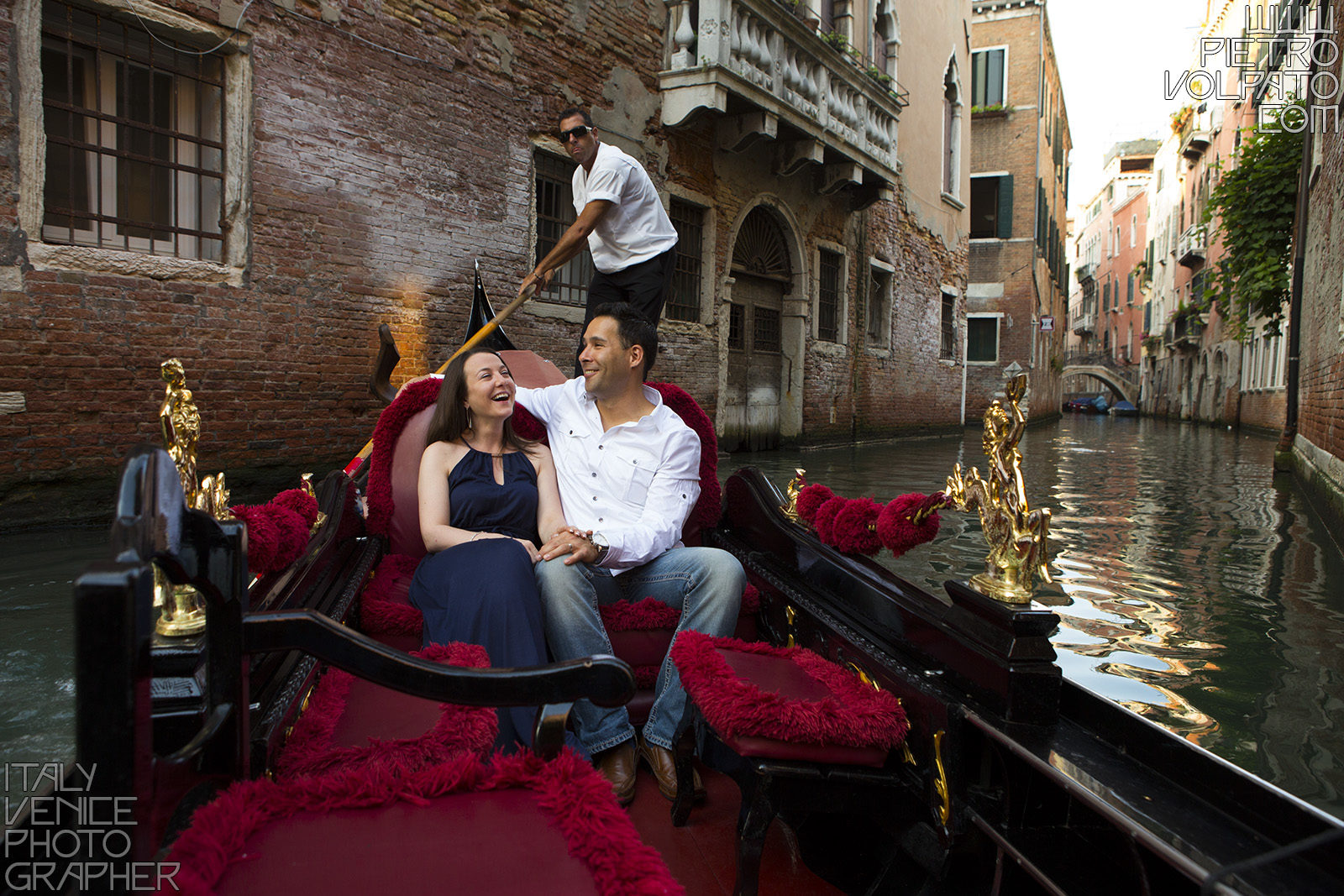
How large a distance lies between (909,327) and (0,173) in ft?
34.7

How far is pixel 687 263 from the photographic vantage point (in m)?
7.74

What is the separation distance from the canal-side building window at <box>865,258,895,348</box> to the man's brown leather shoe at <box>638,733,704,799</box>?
405 inches

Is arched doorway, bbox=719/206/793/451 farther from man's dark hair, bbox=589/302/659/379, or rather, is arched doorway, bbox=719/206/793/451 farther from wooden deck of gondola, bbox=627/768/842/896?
wooden deck of gondola, bbox=627/768/842/896

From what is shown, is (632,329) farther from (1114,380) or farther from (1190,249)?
(1114,380)

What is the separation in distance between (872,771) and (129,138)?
4594 mm

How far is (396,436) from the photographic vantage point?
2.18m

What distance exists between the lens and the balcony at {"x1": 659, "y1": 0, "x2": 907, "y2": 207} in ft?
23.2

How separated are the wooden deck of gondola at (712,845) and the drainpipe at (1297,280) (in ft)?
27.7

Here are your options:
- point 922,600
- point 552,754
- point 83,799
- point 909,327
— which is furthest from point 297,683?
point 909,327

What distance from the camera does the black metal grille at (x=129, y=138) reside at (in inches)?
158

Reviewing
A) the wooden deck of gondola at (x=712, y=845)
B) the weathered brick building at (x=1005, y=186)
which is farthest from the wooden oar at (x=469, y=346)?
the weathered brick building at (x=1005, y=186)

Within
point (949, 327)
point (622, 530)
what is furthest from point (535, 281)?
point (949, 327)

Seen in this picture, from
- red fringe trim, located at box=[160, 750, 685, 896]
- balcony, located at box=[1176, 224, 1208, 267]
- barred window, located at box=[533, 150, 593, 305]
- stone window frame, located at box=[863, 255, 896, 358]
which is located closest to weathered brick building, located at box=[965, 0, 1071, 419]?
balcony, located at box=[1176, 224, 1208, 267]

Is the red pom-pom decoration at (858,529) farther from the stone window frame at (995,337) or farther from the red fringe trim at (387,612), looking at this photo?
the stone window frame at (995,337)
